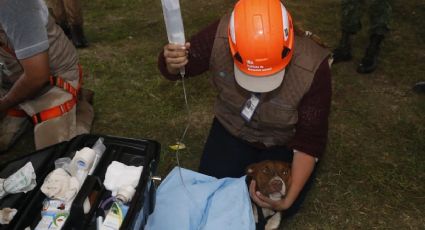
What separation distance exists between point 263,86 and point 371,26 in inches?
88.0

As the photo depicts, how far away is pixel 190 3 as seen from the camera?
17.2 feet

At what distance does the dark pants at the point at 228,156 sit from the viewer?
8.23 ft

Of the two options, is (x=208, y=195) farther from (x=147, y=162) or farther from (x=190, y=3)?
(x=190, y=3)

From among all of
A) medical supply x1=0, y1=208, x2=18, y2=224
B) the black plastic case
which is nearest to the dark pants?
the black plastic case

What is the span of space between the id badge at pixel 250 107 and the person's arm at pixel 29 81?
116 cm

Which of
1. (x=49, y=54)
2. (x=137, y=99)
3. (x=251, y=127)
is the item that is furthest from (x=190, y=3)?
(x=251, y=127)

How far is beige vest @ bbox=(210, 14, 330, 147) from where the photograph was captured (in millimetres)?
2043

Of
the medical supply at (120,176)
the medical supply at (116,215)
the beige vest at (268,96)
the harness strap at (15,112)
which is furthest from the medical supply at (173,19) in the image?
the harness strap at (15,112)

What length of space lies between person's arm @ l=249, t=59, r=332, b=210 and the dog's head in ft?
0.10

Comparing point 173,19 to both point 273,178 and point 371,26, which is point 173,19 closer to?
point 273,178

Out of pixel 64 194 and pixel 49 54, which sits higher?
pixel 64 194

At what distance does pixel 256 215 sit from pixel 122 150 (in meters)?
0.91

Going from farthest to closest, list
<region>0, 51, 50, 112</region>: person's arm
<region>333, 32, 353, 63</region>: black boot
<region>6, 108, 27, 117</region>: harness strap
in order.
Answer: <region>333, 32, 353, 63</region>: black boot
<region>6, 108, 27, 117</region>: harness strap
<region>0, 51, 50, 112</region>: person's arm

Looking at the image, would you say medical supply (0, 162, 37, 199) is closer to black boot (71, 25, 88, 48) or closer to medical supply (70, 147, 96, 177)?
medical supply (70, 147, 96, 177)
